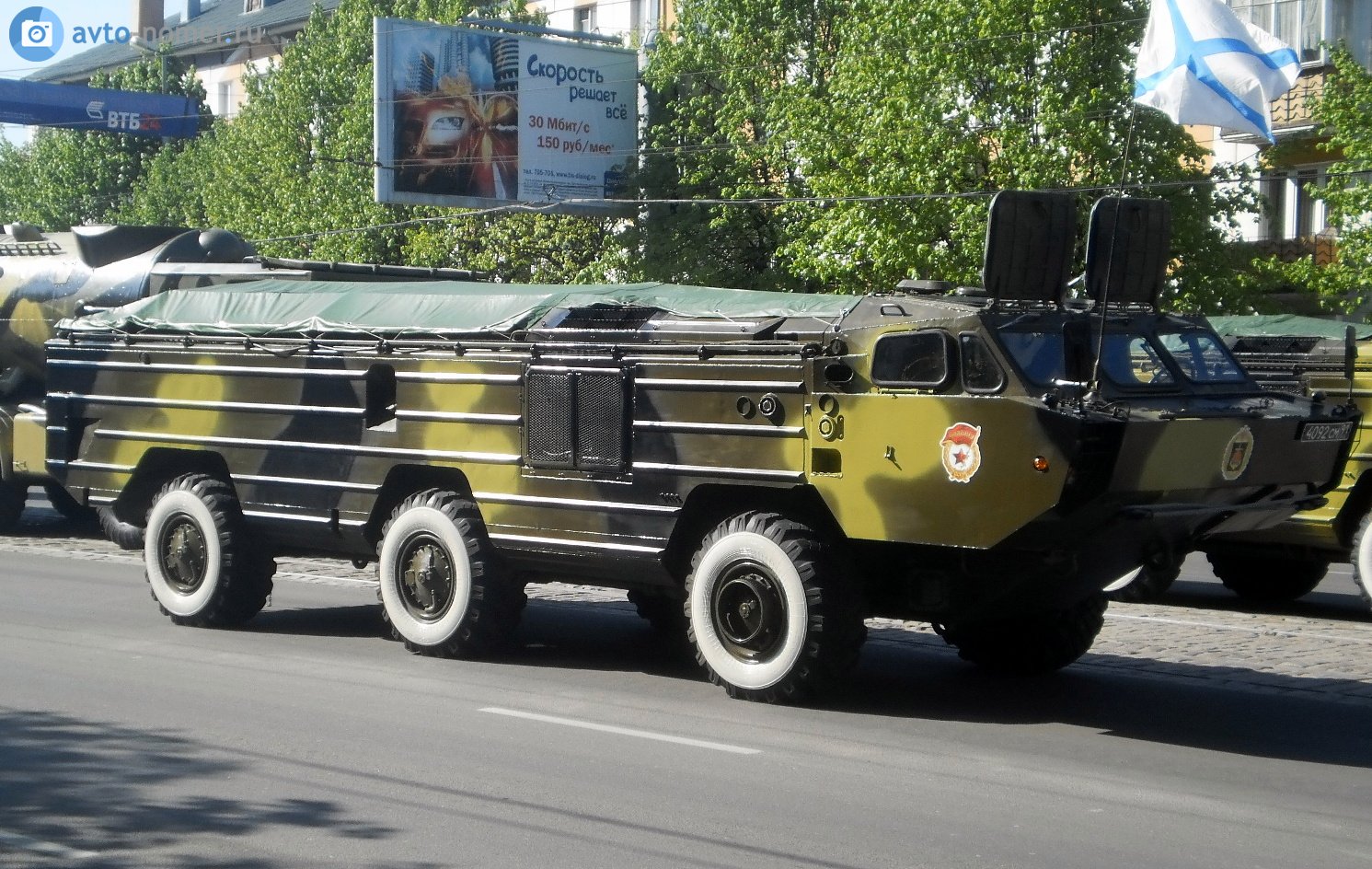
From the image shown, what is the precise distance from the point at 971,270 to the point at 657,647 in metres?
17.8

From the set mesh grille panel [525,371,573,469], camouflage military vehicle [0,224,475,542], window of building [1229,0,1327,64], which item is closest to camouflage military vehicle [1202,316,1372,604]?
mesh grille panel [525,371,573,469]

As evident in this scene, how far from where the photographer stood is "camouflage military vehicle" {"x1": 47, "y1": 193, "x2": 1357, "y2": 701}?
28.7 feet

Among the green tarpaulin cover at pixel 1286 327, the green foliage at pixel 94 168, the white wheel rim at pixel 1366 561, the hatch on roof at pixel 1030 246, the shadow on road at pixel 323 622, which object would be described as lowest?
the shadow on road at pixel 323 622

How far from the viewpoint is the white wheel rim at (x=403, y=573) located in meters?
10.7

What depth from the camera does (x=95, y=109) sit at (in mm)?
43125

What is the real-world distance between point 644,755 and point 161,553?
17.9ft

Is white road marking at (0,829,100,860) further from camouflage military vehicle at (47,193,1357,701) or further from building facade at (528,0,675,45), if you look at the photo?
building facade at (528,0,675,45)

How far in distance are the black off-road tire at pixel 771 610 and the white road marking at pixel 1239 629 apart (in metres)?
4.57

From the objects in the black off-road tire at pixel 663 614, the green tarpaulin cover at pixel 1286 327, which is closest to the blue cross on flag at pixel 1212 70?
the green tarpaulin cover at pixel 1286 327

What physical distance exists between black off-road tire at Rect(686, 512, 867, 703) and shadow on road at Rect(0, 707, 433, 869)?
106 inches

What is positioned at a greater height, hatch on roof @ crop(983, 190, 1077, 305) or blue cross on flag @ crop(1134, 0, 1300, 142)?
blue cross on flag @ crop(1134, 0, 1300, 142)

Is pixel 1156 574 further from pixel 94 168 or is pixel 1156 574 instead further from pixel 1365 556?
pixel 94 168

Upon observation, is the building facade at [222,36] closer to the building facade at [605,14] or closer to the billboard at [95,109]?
the building facade at [605,14]

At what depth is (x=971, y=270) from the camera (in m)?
28.5
